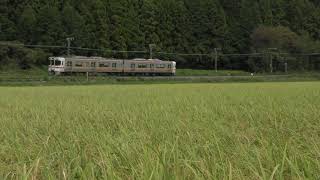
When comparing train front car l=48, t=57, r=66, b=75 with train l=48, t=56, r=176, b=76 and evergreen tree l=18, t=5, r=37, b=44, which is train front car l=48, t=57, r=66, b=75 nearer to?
train l=48, t=56, r=176, b=76

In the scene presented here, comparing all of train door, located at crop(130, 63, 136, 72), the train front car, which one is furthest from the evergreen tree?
train door, located at crop(130, 63, 136, 72)

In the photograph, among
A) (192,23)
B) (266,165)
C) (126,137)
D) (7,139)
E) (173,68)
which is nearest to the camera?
(266,165)

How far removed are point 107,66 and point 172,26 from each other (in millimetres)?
30121

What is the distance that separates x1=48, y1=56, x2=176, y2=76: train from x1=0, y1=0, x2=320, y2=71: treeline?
12.2 meters

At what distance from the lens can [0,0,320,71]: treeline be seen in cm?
6650

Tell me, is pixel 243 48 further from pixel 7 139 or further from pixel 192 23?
pixel 7 139

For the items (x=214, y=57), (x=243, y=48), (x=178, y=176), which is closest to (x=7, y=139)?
(x=178, y=176)

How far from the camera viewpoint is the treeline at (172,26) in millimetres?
66500

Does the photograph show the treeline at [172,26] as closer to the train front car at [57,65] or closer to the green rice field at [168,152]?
the train front car at [57,65]

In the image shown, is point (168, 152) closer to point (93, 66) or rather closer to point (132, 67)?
point (93, 66)

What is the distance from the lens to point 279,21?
8900cm

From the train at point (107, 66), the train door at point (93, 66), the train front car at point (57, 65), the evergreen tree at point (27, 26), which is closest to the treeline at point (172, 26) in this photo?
the evergreen tree at point (27, 26)

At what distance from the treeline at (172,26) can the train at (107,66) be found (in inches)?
480

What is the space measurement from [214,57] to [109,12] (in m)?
18.0
